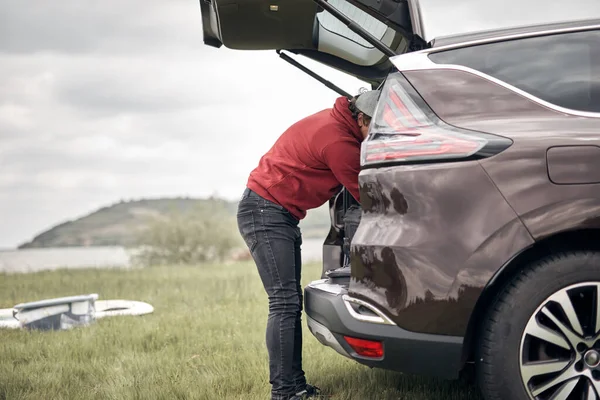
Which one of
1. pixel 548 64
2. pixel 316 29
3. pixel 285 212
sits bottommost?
pixel 285 212

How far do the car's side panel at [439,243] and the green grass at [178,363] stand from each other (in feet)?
3.72

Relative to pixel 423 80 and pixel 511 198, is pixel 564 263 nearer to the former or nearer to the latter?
pixel 511 198

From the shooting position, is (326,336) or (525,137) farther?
(326,336)

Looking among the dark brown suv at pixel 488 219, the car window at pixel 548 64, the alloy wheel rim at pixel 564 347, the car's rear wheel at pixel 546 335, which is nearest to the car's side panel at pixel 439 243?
the dark brown suv at pixel 488 219

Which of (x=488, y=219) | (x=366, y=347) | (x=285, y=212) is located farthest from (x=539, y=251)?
(x=285, y=212)

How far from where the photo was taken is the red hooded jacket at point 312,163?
3.33m

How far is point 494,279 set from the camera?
99.9 inches

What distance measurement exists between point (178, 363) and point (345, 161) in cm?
217

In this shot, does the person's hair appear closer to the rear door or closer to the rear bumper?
the rear door

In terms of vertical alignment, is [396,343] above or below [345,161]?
below

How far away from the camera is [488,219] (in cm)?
253

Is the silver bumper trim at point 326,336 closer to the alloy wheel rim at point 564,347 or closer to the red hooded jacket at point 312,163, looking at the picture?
the red hooded jacket at point 312,163

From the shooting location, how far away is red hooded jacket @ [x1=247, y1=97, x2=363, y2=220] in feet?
10.9

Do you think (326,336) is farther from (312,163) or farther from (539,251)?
(539,251)
